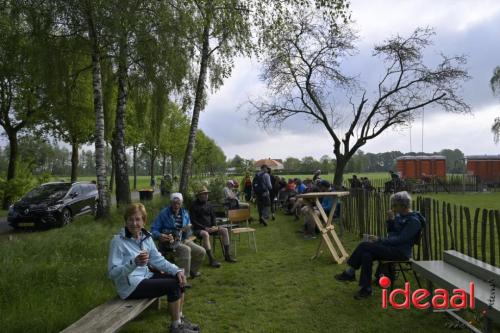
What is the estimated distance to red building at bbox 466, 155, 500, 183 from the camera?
3036cm

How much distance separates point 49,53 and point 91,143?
654 inches

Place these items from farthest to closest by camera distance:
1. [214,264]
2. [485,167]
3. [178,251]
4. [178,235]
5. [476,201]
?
[485,167]
[476,201]
[214,264]
[178,235]
[178,251]

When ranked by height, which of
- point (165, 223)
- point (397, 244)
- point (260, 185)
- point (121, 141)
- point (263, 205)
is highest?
point (121, 141)

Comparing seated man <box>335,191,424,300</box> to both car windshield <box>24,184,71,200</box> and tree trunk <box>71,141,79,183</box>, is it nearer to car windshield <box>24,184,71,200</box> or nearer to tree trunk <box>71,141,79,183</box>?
car windshield <box>24,184,71,200</box>

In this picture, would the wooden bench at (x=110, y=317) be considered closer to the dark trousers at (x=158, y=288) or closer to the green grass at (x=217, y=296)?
the dark trousers at (x=158, y=288)

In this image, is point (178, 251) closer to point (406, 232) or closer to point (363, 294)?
point (363, 294)

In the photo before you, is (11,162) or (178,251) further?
(11,162)

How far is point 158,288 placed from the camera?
382 cm

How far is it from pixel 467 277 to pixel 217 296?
3040 millimetres

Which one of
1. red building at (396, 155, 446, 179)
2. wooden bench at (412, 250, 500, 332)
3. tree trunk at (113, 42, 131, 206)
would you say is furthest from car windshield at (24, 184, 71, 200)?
red building at (396, 155, 446, 179)

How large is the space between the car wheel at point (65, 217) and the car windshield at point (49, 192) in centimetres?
65

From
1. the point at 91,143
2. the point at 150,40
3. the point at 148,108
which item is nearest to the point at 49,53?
the point at 150,40

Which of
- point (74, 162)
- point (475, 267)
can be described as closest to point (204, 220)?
point (475, 267)

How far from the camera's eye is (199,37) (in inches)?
505
